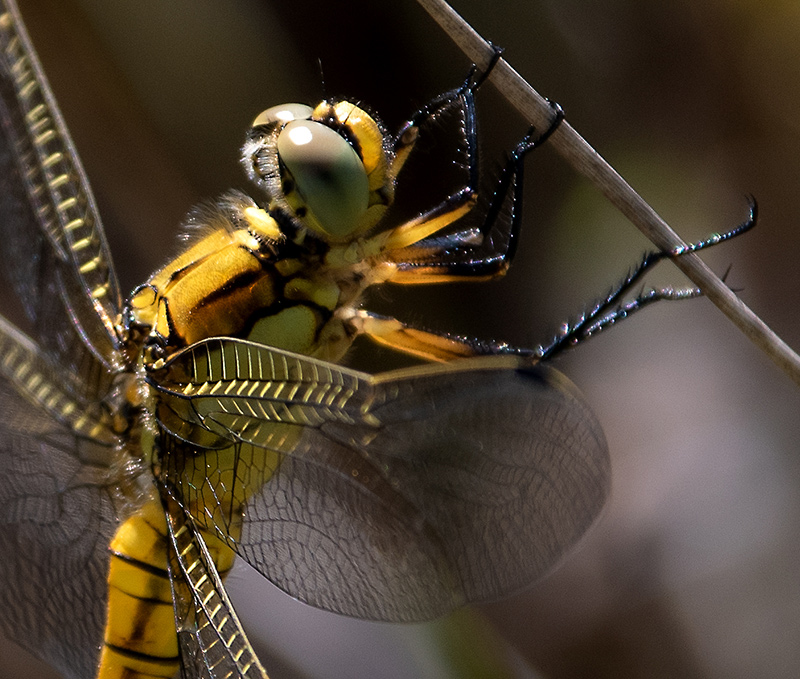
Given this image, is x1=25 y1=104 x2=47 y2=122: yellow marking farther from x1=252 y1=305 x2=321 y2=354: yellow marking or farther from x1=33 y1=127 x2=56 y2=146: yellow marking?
x1=252 y1=305 x2=321 y2=354: yellow marking

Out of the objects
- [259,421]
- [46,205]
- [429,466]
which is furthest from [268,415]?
[46,205]

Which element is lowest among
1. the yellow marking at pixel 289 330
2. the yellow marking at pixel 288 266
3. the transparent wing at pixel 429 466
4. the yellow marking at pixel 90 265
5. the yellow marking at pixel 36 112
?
the transparent wing at pixel 429 466

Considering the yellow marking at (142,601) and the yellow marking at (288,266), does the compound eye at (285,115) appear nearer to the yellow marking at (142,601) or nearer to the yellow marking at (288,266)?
the yellow marking at (288,266)

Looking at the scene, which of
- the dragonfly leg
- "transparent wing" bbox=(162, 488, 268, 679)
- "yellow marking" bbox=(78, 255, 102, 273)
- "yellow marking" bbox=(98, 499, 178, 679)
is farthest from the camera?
"yellow marking" bbox=(78, 255, 102, 273)

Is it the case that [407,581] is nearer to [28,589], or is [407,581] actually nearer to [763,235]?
[28,589]

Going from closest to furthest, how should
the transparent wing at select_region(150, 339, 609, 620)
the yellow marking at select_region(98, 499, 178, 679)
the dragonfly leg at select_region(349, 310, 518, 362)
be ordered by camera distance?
1. the transparent wing at select_region(150, 339, 609, 620)
2. the yellow marking at select_region(98, 499, 178, 679)
3. the dragonfly leg at select_region(349, 310, 518, 362)

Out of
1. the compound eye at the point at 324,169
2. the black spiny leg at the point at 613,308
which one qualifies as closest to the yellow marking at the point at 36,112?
the compound eye at the point at 324,169

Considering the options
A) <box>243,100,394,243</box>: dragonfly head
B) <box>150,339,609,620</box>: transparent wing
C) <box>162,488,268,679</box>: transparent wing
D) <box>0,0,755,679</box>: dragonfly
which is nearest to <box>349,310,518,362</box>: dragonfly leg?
<box>0,0,755,679</box>: dragonfly
